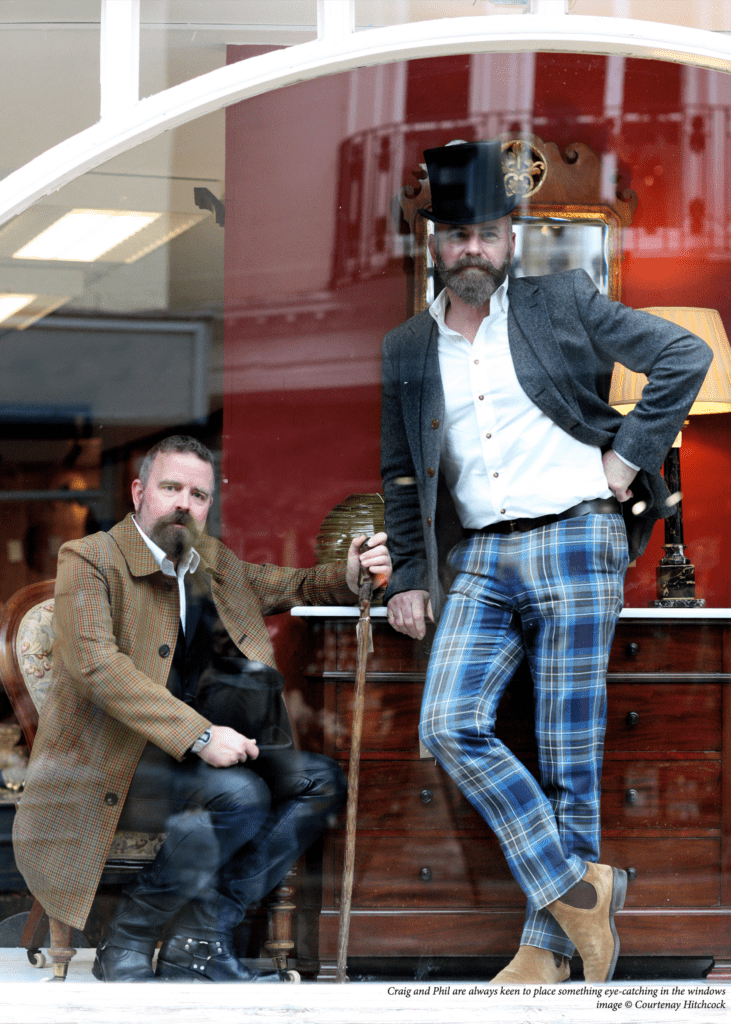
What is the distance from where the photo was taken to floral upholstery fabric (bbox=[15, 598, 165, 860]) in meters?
2.79

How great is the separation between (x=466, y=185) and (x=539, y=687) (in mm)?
1445

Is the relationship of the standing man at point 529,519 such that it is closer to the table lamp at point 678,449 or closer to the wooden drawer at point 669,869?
the wooden drawer at point 669,869

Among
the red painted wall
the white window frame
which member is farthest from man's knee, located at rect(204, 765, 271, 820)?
the white window frame

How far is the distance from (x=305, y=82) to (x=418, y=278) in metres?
0.68

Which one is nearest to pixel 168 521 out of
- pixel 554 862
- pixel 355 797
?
pixel 355 797

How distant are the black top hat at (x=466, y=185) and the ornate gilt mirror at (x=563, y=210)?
0.42 feet

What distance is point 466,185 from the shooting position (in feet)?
9.68

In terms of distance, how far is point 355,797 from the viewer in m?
2.84

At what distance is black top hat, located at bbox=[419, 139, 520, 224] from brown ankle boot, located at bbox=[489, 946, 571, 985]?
2.00 m

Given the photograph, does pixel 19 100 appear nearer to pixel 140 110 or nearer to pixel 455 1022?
pixel 140 110

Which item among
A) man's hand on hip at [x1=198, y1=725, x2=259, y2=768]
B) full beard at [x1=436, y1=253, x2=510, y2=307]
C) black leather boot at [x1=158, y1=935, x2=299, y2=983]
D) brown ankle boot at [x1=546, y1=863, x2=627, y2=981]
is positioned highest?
full beard at [x1=436, y1=253, x2=510, y2=307]

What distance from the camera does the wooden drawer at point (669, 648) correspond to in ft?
9.48

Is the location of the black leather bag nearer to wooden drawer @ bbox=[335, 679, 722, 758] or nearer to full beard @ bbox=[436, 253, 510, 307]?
wooden drawer @ bbox=[335, 679, 722, 758]

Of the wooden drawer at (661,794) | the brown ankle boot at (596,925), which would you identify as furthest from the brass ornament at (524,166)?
the brown ankle boot at (596,925)
